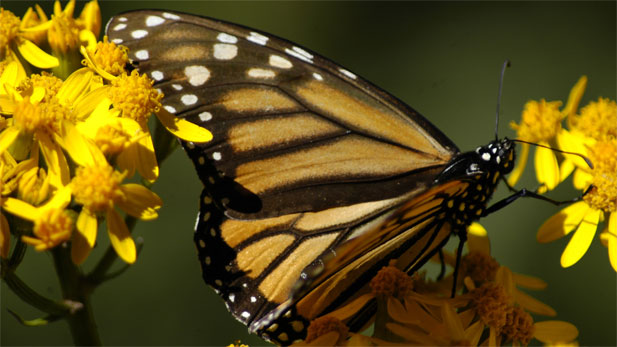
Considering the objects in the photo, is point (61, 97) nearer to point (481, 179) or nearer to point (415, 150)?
point (415, 150)

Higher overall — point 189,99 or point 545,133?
point 545,133

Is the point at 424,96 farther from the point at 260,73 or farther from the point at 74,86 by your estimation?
the point at 74,86

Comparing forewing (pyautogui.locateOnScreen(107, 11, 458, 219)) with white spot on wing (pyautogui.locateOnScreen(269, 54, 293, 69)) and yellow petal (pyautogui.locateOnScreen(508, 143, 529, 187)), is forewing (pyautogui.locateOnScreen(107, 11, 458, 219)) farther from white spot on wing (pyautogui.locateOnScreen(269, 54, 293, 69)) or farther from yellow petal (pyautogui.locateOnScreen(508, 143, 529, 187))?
yellow petal (pyautogui.locateOnScreen(508, 143, 529, 187))

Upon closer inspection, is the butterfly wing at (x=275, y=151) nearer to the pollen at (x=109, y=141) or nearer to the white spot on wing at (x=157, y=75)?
the white spot on wing at (x=157, y=75)

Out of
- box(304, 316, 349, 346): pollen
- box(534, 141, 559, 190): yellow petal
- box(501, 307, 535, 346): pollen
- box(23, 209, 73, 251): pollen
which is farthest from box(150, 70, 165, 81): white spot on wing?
box(534, 141, 559, 190): yellow petal

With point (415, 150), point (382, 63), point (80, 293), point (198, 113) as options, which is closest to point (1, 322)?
point (80, 293)

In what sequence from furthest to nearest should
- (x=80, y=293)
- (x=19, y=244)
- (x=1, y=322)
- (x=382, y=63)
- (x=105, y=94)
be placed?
(x=382, y=63)
(x=1, y=322)
(x=105, y=94)
(x=80, y=293)
(x=19, y=244)

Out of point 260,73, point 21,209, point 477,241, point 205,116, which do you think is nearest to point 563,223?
point 477,241
